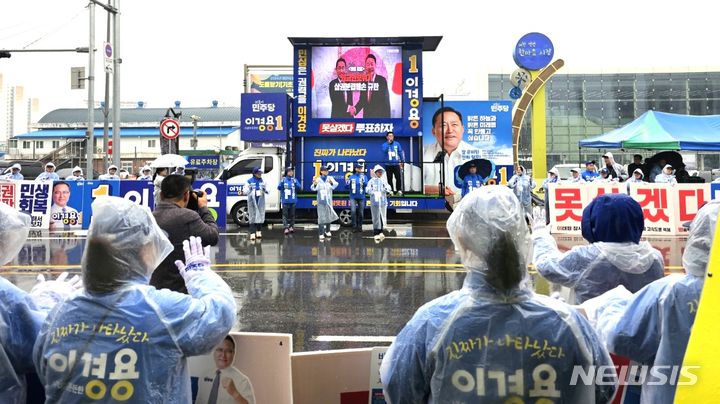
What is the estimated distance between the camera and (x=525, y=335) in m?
1.98

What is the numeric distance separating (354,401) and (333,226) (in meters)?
14.5

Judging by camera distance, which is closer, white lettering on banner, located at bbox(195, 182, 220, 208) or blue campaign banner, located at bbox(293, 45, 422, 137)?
white lettering on banner, located at bbox(195, 182, 220, 208)

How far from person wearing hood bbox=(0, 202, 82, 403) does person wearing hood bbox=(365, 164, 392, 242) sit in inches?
455

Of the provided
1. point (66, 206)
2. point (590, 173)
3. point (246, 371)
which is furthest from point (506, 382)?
point (590, 173)

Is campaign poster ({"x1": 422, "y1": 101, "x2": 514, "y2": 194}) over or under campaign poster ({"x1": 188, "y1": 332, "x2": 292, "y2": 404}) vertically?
over

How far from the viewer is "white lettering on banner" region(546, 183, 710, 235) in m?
14.2

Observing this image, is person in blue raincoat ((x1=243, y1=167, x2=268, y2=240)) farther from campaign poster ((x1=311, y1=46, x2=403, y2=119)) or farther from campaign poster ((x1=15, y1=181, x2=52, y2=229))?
campaign poster ((x1=15, y1=181, x2=52, y2=229))

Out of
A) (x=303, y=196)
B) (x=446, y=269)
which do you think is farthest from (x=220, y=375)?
(x=303, y=196)

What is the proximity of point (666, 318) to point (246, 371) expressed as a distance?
1.83 metres

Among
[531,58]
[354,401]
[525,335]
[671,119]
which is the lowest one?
[354,401]

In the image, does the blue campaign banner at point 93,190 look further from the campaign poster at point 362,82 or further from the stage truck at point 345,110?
the campaign poster at point 362,82

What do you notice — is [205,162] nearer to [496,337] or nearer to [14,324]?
[14,324]

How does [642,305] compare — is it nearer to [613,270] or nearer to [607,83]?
[613,270]

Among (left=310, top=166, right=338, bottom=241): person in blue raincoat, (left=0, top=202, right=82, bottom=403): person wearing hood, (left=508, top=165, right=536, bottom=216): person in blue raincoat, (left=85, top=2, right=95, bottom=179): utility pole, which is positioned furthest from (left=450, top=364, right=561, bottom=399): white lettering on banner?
(left=85, top=2, right=95, bottom=179): utility pole
